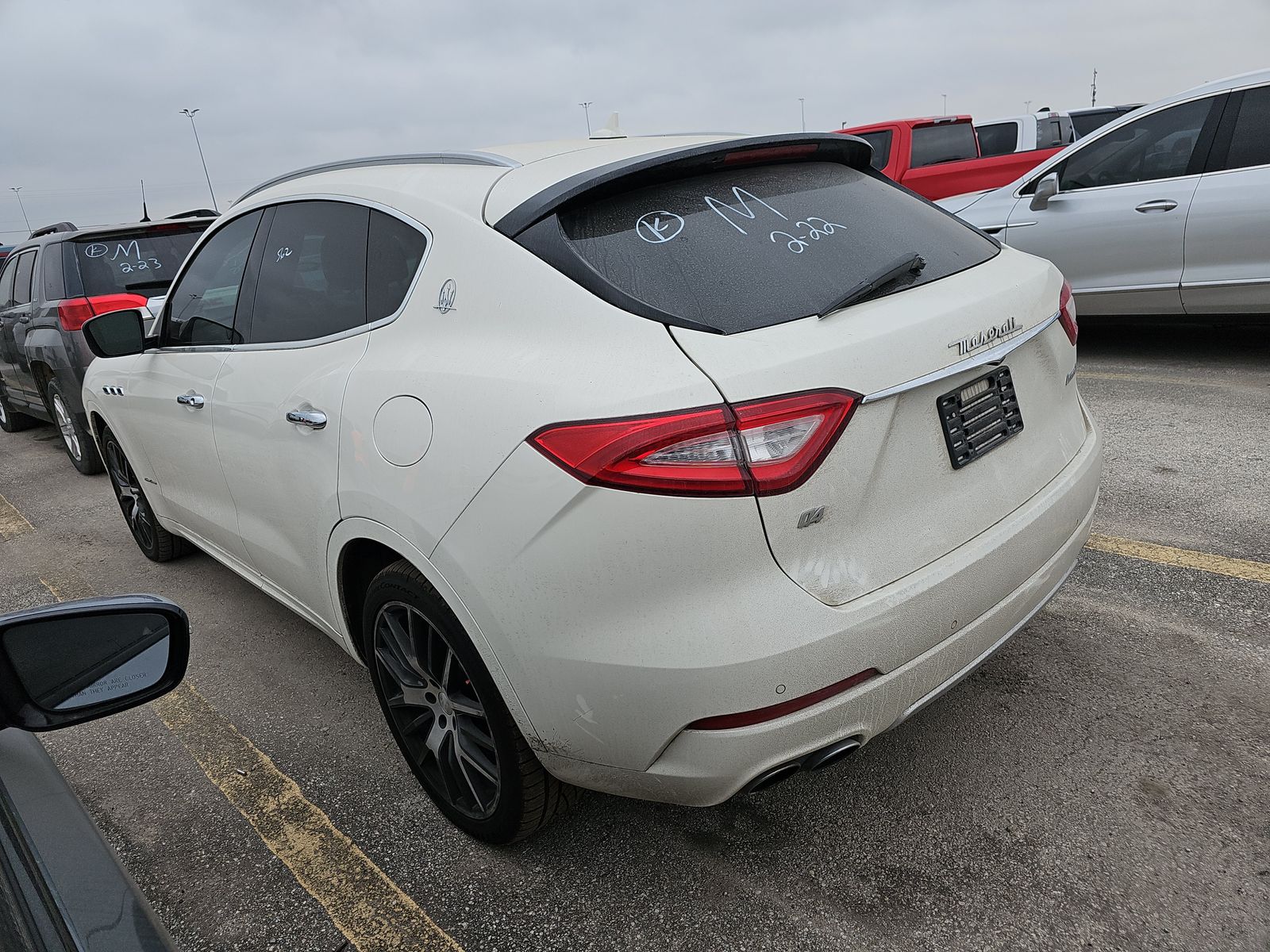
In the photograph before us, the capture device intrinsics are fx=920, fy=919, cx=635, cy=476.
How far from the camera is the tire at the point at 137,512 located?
450 cm

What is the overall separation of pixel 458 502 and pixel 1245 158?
5767 millimetres

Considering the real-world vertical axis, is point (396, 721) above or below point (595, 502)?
below

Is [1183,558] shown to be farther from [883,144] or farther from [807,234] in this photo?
[883,144]

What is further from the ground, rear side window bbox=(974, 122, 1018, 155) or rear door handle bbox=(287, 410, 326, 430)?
rear side window bbox=(974, 122, 1018, 155)

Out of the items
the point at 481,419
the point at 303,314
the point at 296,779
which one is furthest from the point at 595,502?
the point at 296,779

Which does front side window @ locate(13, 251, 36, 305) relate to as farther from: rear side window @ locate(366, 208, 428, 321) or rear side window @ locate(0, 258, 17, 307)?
rear side window @ locate(366, 208, 428, 321)

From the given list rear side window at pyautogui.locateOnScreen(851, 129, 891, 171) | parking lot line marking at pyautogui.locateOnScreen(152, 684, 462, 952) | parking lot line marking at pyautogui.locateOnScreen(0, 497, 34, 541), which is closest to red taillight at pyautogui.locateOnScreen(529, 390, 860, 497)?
parking lot line marking at pyautogui.locateOnScreen(152, 684, 462, 952)

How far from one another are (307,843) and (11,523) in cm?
455

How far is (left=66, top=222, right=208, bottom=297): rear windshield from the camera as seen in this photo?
6.43 m

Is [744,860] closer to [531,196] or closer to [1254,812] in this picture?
[1254,812]

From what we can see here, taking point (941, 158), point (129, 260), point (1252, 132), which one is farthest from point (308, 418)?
point (941, 158)

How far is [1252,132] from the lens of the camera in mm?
5516

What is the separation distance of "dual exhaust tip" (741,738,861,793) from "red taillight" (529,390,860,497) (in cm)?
56

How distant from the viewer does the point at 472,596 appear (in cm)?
196
